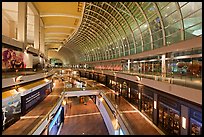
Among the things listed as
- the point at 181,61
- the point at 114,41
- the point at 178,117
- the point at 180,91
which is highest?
the point at 114,41

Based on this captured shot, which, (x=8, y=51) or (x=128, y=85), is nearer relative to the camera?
(x=8, y=51)

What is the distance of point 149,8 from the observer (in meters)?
15.7

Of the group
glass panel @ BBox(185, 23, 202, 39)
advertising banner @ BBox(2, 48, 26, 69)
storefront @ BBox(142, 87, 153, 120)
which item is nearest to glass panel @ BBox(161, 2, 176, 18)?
glass panel @ BBox(185, 23, 202, 39)

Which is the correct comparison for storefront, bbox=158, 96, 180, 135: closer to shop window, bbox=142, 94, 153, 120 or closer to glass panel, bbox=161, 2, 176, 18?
shop window, bbox=142, 94, 153, 120

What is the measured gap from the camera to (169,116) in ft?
34.3

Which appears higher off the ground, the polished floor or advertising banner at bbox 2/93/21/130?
advertising banner at bbox 2/93/21/130

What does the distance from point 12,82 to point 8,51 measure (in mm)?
2922

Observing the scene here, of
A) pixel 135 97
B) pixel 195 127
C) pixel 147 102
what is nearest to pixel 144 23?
pixel 135 97

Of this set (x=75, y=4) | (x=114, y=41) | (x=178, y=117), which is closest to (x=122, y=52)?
(x=114, y=41)

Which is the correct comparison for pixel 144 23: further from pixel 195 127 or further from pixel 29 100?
pixel 29 100

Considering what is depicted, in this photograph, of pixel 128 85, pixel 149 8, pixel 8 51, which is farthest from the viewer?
pixel 128 85

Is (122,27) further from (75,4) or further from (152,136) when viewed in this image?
(152,136)

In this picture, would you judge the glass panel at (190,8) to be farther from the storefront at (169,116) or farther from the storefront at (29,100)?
the storefront at (29,100)

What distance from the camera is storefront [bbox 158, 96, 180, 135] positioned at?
967cm
